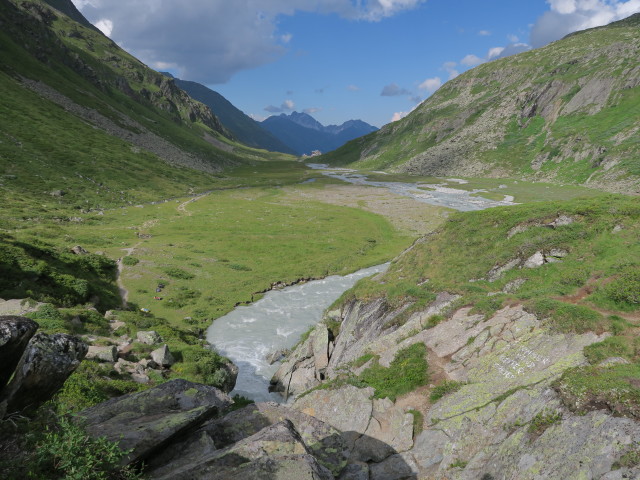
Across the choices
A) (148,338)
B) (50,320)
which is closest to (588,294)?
(148,338)

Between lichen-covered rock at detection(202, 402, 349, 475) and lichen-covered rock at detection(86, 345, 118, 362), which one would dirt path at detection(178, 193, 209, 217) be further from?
lichen-covered rock at detection(202, 402, 349, 475)

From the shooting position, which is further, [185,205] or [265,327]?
[185,205]

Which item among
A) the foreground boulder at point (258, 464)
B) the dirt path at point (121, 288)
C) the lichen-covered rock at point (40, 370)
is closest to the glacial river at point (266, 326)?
the dirt path at point (121, 288)

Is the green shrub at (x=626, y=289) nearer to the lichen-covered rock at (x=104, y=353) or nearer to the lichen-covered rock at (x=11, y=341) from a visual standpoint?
the lichen-covered rock at (x=11, y=341)

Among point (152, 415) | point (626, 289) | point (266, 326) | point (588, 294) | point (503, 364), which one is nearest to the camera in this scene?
point (152, 415)

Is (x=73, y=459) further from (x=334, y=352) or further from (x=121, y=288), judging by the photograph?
(x=121, y=288)

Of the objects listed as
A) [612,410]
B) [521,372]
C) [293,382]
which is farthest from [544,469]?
[293,382]

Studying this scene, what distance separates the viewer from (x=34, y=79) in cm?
15512

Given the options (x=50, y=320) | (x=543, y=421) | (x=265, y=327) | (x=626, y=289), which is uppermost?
(x=626, y=289)

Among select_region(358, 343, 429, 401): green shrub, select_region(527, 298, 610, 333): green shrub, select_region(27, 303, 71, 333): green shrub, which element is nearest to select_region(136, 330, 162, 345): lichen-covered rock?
select_region(27, 303, 71, 333): green shrub

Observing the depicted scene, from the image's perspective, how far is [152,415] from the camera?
36.6 ft

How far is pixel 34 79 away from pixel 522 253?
207161mm

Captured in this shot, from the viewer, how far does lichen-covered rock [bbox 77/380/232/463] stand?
9266 mm

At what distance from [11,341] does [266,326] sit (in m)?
31.2
